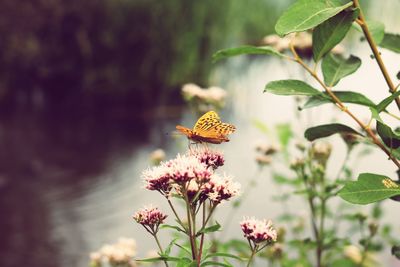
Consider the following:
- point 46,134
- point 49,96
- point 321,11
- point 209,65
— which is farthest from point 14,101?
point 321,11

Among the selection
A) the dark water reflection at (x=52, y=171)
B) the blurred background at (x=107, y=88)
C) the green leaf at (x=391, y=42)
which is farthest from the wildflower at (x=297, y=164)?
the blurred background at (x=107, y=88)

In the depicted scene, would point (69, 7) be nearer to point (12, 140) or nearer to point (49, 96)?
point (49, 96)

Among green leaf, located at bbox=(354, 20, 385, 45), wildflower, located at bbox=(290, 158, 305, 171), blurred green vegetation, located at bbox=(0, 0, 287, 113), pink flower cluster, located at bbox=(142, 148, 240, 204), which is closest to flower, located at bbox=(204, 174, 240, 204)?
pink flower cluster, located at bbox=(142, 148, 240, 204)

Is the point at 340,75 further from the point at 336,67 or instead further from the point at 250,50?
the point at 250,50

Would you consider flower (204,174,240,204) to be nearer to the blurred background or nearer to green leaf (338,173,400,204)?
green leaf (338,173,400,204)

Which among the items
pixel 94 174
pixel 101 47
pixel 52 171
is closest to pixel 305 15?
pixel 94 174

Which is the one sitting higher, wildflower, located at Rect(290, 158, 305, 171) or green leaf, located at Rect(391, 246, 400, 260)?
wildflower, located at Rect(290, 158, 305, 171)

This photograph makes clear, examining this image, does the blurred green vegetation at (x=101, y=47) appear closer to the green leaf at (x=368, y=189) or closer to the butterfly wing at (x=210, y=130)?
the butterfly wing at (x=210, y=130)
